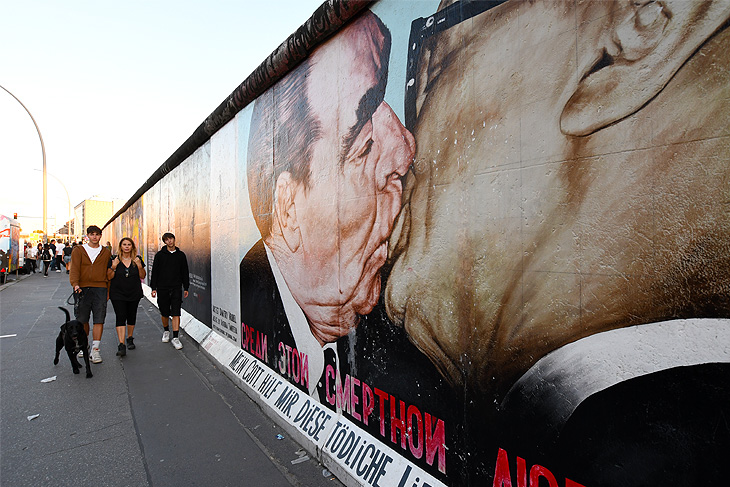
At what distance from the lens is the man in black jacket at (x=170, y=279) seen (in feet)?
21.6

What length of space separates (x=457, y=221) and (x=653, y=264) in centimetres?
92

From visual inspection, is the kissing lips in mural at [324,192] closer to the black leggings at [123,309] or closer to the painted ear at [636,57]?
the painted ear at [636,57]

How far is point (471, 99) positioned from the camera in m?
2.03

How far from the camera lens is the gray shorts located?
5.54 m

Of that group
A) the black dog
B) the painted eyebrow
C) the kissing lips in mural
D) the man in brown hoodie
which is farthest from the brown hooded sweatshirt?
the painted eyebrow

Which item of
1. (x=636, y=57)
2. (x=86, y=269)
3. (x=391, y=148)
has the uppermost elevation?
(x=636, y=57)

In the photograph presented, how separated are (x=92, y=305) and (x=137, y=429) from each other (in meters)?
2.96

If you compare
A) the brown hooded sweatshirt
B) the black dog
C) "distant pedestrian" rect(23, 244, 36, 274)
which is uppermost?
the brown hooded sweatshirt

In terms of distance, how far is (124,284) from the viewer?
6012mm

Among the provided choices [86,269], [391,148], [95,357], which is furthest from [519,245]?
[95,357]

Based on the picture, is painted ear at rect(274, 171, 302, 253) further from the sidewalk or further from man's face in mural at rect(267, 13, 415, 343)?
the sidewalk

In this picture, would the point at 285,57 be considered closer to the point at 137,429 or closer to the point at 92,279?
the point at 137,429

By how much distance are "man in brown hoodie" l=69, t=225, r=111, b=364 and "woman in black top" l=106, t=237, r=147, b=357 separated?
216 millimetres

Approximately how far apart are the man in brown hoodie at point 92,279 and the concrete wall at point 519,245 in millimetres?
3825
